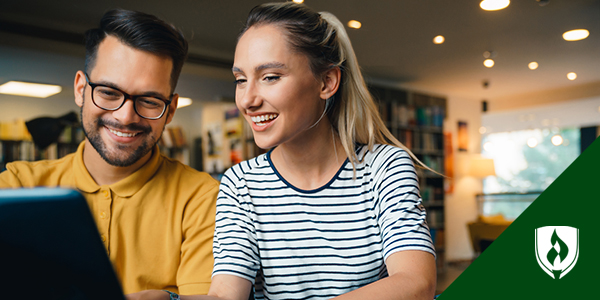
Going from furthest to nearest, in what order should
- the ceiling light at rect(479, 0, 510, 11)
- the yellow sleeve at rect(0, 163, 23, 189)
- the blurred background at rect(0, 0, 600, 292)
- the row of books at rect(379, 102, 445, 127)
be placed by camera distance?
1. the row of books at rect(379, 102, 445, 127)
2. the blurred background at rect(0, 0, 600, 292)
3. the ceiling light at rect(479, 0, 510, 11)
4. the yellow sleeve at rect(0, 163, 23, 189)

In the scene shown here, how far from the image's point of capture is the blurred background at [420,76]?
4.37 meters

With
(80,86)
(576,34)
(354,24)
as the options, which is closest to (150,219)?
(80,86)

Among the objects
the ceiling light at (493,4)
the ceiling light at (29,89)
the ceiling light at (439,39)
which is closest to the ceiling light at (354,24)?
the ceiling light at (439,39)

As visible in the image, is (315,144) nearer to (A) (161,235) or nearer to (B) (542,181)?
(A) (161,235)

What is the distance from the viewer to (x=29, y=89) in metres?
4.59

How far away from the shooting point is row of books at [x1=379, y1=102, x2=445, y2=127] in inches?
284

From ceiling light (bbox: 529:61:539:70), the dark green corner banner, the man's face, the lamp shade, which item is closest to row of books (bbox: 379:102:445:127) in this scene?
the lamp shade

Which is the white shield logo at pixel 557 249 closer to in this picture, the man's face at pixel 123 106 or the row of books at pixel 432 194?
the man's face at pixel 123 106

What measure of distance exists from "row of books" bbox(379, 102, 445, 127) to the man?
19.2 feet

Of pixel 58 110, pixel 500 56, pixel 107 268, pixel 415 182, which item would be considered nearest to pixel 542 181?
pixel 500 56

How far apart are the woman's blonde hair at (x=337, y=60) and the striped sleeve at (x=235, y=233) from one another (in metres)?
0.33

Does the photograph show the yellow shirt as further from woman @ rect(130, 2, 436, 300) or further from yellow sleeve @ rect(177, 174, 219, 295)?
woman @ rect(130, 2, 436, 300)

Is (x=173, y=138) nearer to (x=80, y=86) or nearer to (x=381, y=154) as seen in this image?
(x=80, y=86)

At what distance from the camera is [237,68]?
115 centimetres
